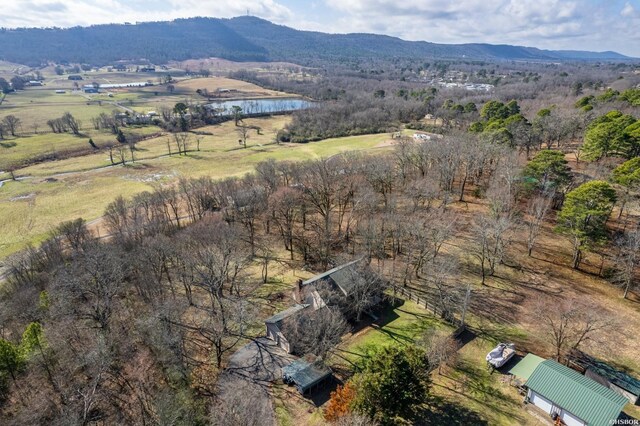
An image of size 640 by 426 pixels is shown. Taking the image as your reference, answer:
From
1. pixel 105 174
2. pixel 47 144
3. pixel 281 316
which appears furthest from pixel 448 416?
pixel 47 144

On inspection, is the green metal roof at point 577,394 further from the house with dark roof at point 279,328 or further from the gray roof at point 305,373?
the house with dark roof at point 279,328

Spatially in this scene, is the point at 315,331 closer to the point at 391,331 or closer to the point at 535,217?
the point at 391,331

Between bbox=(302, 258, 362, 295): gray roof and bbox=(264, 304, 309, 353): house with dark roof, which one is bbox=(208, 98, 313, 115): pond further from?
bbox=(264, 304, 309, 353): house with dark roof

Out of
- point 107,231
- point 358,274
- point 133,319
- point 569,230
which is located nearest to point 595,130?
point 569,230

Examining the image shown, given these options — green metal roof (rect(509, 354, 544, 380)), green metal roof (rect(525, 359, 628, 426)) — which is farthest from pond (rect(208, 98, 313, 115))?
green metal roof (rect(525, 359, 628, 426))

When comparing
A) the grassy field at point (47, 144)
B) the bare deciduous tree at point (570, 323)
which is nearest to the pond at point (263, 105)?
the grassy field at point (47, 144)

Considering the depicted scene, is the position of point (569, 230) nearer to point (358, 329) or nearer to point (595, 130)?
point (358, 329)
